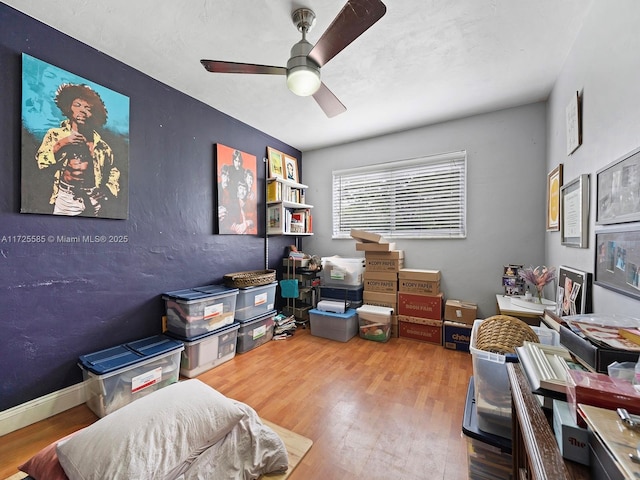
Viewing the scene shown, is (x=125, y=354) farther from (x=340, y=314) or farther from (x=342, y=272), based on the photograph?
(x=342, y=272)

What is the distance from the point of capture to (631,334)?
75cm

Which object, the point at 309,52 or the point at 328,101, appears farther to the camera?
the point at 328,101

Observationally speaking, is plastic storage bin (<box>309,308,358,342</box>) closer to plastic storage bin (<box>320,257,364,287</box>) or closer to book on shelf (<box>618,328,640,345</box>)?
plastic storage bin (<box>320,257,364,287</box>)

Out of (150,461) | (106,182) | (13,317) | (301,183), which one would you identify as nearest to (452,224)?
(301,183)

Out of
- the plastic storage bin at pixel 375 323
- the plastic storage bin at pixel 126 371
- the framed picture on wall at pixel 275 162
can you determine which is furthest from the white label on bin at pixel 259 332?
the framed picture on wall at pixel 275 162

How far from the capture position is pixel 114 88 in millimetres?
→ 1982

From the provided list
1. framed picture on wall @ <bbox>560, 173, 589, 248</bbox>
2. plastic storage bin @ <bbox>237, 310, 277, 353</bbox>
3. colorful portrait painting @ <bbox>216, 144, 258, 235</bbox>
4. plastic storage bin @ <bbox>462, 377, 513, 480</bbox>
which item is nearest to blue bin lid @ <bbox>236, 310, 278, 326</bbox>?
plastic storage bin @ <bbox>237, 310, 277, 353</bbox>

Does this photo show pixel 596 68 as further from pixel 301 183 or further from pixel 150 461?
pixel 301 183

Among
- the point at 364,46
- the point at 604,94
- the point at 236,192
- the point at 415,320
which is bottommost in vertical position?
the point at 415,320

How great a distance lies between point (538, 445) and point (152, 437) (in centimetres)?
126

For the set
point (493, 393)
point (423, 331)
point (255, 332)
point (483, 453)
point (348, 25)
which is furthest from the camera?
point (423, 331)

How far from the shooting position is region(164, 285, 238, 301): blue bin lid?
2.19 meters

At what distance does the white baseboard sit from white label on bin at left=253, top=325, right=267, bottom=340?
1.37 metres

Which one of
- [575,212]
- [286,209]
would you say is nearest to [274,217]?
[286,209]
